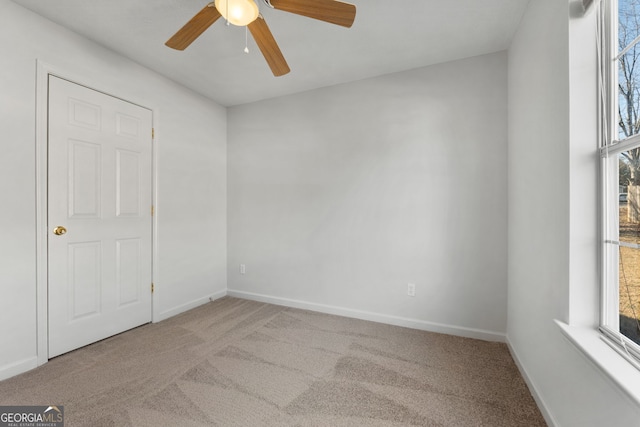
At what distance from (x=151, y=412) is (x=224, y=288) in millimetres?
2108

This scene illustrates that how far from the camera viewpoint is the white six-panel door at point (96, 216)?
6.82 feet

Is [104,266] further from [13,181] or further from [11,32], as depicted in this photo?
[11,32]

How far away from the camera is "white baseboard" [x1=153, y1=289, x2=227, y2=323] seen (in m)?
2.84

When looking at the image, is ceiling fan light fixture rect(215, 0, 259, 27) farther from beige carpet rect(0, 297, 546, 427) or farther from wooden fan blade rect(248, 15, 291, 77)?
beige carpet rect(0, 297, 546, 427)

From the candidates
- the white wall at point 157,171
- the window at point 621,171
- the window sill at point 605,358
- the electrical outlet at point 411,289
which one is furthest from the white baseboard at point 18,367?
the window at point 621,171

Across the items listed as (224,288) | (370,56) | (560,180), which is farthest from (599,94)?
(224,288)

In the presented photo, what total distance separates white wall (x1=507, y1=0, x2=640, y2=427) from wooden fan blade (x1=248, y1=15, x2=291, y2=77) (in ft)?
4.89

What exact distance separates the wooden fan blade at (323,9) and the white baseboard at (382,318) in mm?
2544

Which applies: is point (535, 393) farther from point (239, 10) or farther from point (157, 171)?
point (157, 171)

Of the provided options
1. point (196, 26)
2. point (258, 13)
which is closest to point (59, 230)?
point (196, 26)

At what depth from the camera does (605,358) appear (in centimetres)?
99

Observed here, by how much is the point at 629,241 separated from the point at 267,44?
6.56 ft

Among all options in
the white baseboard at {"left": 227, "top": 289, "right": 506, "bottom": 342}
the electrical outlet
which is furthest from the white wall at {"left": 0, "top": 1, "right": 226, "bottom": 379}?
the electrical outlet

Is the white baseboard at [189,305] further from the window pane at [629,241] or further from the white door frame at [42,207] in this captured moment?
the window pane at [629,241]
